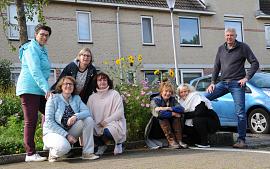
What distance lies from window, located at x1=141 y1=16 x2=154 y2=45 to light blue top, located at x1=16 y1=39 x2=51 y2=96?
15.9 metres

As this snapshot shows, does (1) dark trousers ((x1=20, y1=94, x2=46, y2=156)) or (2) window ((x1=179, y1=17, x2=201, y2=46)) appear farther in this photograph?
(2) window ((x1=179, y1=17, x2=201, y2=46))

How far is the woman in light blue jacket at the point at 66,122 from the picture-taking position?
6.46 metres

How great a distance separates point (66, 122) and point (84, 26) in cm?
1475

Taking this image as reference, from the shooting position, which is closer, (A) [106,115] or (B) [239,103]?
(A) [106,115]

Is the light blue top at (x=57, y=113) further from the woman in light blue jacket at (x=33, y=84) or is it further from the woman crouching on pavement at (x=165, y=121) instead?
the woman crouching on pavement at (x=165, y=121)

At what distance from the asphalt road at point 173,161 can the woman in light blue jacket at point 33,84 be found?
0.39m

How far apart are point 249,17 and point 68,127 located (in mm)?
21443

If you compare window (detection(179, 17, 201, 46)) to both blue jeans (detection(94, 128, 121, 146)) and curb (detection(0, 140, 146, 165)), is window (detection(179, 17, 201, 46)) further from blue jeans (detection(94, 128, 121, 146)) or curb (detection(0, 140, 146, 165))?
blue jeans (detection(94, 128, 121, 146))

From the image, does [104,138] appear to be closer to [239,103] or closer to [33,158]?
[33,158]

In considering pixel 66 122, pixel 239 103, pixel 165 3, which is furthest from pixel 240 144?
pixel 165 3

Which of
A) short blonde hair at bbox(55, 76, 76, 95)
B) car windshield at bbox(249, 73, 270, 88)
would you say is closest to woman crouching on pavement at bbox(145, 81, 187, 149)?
short blonde hair at bbox(55, 76, 76, 95)

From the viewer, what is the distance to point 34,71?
665 centimetres

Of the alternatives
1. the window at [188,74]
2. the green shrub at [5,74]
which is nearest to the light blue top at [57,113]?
the green shrub at [5,74]

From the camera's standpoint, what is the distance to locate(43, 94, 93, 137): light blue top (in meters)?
6.61
